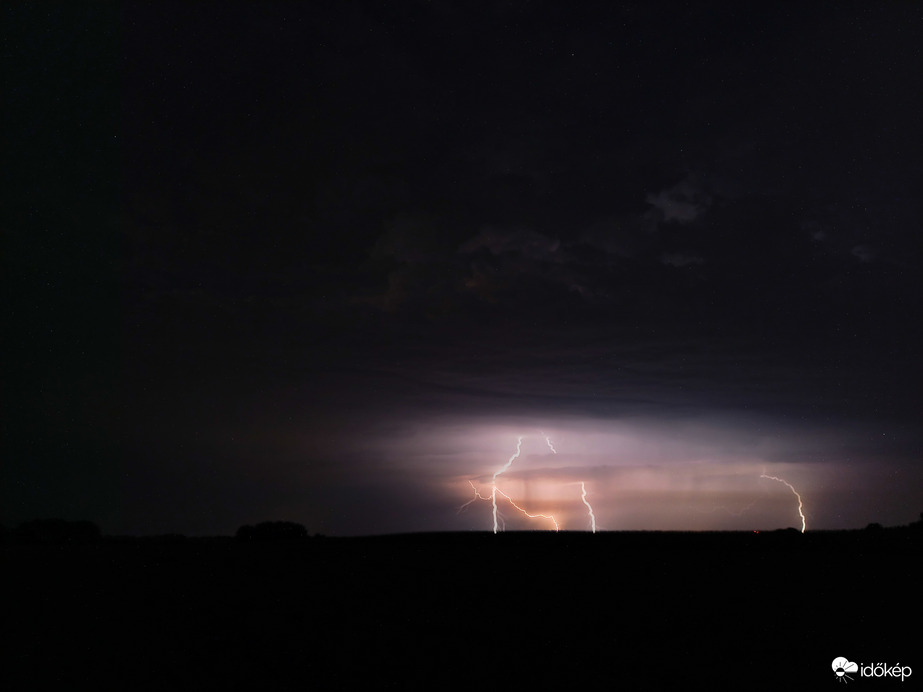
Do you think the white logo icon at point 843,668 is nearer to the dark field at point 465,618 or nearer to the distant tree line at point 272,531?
A: the dark field at point 465,618

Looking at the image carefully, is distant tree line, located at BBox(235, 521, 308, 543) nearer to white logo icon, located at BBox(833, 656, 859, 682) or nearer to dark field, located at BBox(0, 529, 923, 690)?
dark field, located at BBox(0, 529, 923, 690)

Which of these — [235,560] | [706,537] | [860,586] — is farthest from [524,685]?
[706,537]

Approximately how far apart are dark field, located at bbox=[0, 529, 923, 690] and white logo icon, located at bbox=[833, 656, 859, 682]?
0.14 m

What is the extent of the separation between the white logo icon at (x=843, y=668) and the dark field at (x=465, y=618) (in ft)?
0.46

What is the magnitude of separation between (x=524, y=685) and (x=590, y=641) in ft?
6.51

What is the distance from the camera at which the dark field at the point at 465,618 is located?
25.6ft

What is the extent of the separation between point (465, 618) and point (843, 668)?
5.50m

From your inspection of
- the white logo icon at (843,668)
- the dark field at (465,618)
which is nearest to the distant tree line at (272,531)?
the dark field at (465,618)

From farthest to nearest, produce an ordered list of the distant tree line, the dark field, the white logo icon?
the distant tree line < the dark field < the white logo icon

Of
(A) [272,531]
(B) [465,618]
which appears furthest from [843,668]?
(A) [272,531]

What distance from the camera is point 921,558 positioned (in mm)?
15125

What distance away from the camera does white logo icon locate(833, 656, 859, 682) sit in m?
7.51

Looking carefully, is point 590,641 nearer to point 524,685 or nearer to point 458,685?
point 524,685

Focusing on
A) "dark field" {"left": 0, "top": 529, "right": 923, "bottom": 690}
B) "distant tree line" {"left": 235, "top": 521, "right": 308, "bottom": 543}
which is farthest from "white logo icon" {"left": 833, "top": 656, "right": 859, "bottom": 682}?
"distant tree line" {"left": 235, "top": 521, "right": 308, "bottom": 543}
